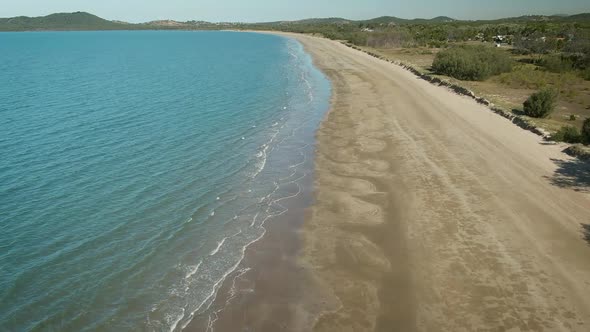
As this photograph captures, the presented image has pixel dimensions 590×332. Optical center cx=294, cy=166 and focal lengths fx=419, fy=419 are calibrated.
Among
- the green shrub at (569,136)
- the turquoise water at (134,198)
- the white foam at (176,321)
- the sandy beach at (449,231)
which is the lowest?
the turquoise water at (134,198)

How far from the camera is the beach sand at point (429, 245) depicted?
11148 millimetres

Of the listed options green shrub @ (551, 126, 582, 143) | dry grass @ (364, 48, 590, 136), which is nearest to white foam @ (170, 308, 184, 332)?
green shrub @ (551, 126, 582, 143)

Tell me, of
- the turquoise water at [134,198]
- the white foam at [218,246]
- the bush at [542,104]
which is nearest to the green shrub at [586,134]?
the bush at [542,104]

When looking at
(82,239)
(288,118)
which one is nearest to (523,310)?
(82,239)

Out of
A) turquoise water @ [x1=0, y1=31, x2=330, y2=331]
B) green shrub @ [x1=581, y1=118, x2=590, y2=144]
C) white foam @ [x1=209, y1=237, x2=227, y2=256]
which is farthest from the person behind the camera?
green shrub @ [x1=581, y1=118, x2=590, y2=144]

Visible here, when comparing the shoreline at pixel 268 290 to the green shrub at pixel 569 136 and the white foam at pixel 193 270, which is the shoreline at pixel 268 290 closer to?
the white foam at pixel 193 270

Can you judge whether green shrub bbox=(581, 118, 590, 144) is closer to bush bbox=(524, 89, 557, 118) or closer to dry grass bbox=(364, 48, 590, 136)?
dry grass bbox=(364, 48, 590, 136)

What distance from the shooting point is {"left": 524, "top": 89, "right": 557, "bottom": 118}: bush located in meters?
30.3

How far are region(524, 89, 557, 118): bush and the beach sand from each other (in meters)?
5.80

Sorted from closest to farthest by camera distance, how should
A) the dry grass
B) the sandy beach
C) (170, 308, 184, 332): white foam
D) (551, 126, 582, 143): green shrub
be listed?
(170, 308, 184, 332): white foam, the sandy beach, (551, 126, 582, 143): green shrub, the dry grass

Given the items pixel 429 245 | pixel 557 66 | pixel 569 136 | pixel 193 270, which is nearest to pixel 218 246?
pixel 193 270

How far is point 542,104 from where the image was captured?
30594mm

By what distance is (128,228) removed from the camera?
51.4 feet

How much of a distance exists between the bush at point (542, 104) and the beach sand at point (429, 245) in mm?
5804
